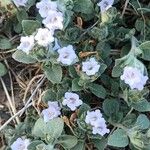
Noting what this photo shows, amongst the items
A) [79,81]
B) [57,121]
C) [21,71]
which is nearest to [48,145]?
[57,121]

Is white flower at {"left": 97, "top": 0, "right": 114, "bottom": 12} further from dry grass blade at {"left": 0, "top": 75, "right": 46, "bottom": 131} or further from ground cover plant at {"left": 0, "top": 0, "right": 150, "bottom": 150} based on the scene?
dry grass blade at {"left": 0, "top": 75, "right": 46, "bottom": 131}

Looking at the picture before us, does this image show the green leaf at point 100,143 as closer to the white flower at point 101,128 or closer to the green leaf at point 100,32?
the white flower at point 101,128

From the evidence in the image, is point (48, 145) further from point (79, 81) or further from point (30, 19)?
point (30, 19)

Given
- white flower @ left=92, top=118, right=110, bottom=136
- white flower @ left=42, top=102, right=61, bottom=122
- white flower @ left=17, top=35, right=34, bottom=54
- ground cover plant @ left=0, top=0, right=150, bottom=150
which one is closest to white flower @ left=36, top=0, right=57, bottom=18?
ground cover plant @ left=0, top=0, right=150, bottom=150

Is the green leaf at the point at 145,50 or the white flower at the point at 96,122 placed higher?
the green leaf at the point at 145,50

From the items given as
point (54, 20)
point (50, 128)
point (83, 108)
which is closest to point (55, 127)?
point (50, 128)

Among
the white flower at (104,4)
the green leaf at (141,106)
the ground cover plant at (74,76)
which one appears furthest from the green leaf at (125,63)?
the white flower at (104,4)
